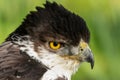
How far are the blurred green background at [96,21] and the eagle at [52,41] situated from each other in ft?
1.70

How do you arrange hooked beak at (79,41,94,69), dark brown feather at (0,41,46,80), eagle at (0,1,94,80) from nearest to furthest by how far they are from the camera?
1. dark brown feather at (0,41,46,80)
2. eagle at (0,1,94,80)
3. hooked beak at (79,41,94,69)

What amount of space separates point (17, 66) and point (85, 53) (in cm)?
80

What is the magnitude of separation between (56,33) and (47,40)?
0.37 ft

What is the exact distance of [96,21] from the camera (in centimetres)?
2734

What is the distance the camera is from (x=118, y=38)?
2759cm

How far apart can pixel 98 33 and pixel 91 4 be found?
301 mm

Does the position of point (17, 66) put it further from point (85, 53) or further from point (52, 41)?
point (85, 53)

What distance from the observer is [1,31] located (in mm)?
27328

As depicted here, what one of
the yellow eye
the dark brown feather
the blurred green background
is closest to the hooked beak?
the yellow eye

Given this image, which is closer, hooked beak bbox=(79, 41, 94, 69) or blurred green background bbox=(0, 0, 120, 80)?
hooked beak bbox=(79, 41, 94, 69)

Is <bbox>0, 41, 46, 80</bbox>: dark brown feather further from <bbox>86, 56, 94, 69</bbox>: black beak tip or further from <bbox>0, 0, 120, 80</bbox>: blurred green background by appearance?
<bbox>0, 0, 120, 80</bbox>: blurred green background

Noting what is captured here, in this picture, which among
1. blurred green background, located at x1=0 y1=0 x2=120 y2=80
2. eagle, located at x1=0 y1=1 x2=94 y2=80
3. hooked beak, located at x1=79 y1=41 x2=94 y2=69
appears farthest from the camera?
blurred green background, located at x1=0 y1=0 x2=120 y2=80

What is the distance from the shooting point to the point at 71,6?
2741 centimetres

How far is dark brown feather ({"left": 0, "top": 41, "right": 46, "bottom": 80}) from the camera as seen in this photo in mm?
26047
